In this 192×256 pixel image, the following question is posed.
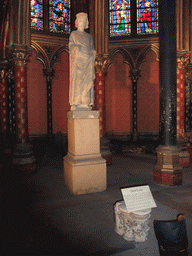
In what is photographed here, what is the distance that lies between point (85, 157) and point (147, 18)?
10.7 meters

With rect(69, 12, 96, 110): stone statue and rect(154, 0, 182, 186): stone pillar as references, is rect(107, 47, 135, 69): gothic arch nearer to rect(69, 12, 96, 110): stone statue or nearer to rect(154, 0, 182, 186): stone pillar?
rect(154, 0, 182, 186): stone pillar

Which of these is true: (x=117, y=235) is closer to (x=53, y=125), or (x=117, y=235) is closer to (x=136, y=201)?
(x=136, y=201)

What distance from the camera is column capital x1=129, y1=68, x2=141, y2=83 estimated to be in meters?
12.3

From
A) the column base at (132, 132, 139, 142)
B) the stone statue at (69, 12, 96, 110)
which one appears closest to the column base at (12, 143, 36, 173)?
the stone statue at (69, 12, 96, 110)

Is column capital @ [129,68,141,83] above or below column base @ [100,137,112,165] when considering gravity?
above

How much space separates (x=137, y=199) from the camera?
2.65 metres

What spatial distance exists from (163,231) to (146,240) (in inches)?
22.8

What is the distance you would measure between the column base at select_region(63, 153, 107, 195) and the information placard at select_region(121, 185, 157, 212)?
66.2 inches

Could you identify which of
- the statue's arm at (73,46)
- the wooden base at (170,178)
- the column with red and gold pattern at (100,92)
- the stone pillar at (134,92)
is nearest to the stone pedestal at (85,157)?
the statue's arm at (73,46)

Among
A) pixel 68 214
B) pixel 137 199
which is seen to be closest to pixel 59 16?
pixel 68 214

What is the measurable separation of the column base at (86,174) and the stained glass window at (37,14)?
31.0 ft

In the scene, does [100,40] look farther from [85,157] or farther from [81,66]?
[85,157]

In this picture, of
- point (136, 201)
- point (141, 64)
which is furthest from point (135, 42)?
point (136, 201)

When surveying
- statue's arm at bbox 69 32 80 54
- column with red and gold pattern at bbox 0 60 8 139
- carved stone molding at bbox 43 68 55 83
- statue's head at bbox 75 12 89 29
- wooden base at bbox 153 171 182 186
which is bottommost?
wooden base at bbox 153 171 182 186
